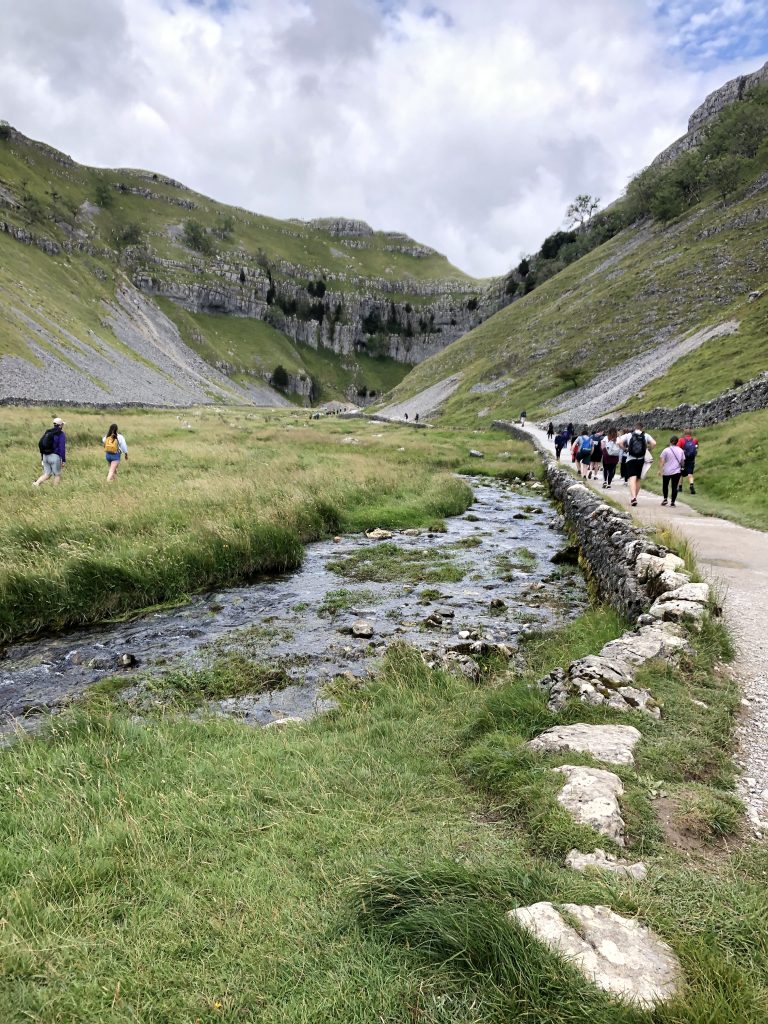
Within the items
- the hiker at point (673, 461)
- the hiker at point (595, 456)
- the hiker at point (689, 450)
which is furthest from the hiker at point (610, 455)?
the hiker at point (673, 461)

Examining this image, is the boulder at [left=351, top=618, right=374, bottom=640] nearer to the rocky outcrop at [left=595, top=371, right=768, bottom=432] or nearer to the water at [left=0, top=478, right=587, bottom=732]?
the water at [left=0, top=478, right=587, bottom=732]

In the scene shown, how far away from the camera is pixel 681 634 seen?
7.39 metres

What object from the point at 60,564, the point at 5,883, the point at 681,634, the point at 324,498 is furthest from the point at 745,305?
the point at 5,883

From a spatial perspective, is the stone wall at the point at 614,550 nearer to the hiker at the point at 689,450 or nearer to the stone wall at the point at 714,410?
the hiker at the point at 689,450

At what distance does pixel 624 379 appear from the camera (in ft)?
203

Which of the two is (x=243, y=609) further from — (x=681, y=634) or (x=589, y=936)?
(x=589, y=936)

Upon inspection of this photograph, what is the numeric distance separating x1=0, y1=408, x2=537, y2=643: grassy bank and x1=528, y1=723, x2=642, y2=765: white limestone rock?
32.9 feet

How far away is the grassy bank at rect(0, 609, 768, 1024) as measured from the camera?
9.45ft

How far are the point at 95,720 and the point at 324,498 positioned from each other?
1454cm

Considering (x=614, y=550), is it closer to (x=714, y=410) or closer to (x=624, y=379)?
(x=714, y=410)

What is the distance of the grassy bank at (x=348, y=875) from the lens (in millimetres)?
2879

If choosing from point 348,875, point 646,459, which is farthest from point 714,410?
point 348,875

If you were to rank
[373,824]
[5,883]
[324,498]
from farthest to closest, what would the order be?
1. [324,498]
2. [373,824]
3. [5,883]

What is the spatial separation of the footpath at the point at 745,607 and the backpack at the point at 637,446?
178 cm
